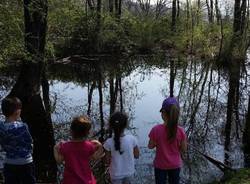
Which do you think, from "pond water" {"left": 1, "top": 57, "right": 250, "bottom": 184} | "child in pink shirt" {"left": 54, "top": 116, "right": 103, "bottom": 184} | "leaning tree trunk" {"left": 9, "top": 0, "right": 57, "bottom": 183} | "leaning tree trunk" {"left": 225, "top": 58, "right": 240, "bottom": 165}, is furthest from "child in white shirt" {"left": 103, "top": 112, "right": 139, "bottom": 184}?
"leaning tree trunk" {"left": 225, "top": 58, "right": 240, "bottom": 165}

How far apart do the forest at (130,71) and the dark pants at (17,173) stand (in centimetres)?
347

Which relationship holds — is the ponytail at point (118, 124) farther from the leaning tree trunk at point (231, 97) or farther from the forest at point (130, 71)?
the leaning tree trunk at point (231, 97)

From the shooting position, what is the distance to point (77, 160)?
484cm

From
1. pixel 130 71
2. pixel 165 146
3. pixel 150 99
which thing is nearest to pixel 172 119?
pixel 165 146

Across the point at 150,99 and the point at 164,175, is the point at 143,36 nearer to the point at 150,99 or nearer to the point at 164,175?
the point at 150,99

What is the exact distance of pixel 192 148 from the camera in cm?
1059

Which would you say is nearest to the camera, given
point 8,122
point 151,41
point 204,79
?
point 8,122

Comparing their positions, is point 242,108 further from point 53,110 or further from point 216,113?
point 53,110

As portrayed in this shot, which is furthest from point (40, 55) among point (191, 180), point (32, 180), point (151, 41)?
point (151, 41)

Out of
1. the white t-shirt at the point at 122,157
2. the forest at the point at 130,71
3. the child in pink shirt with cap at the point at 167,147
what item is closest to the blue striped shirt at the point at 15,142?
the white t-shirt at the point at 122,157

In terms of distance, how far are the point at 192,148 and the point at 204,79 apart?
44.4 feet

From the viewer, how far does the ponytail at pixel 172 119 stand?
5441 mm

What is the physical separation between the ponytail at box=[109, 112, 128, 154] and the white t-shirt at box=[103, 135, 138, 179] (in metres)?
0.05

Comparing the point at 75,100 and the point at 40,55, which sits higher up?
the point at 40,55
